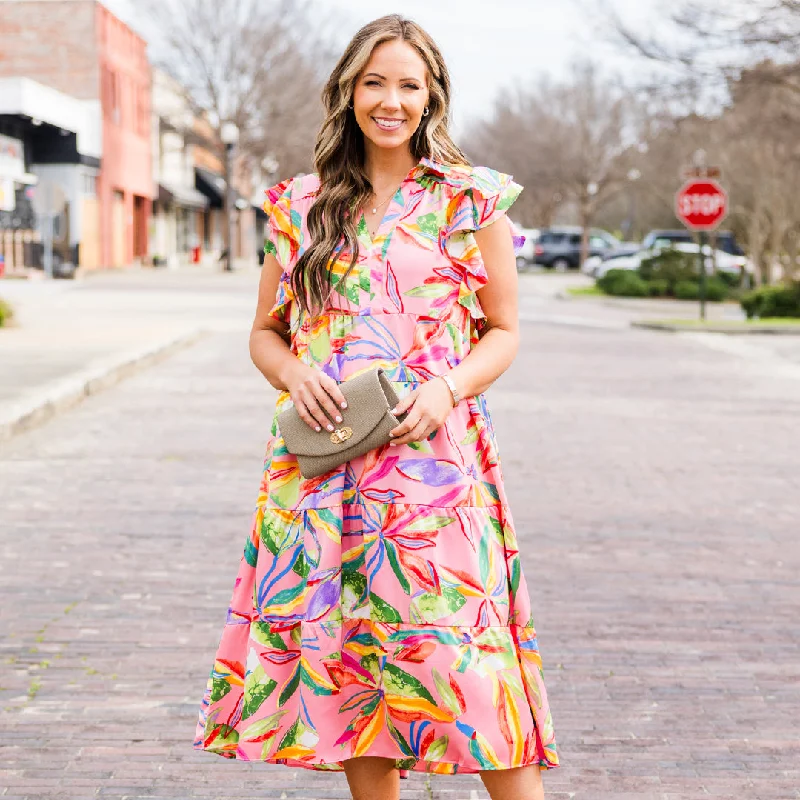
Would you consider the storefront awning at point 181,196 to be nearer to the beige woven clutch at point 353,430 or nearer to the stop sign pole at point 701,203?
the stop sign pole at point 701,203

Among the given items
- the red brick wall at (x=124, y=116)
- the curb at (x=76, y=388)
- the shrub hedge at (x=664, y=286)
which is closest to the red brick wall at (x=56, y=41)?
the red brick wall at (x=124, y=116)

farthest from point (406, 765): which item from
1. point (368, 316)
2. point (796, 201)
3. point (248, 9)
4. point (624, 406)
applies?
point (248, 9)

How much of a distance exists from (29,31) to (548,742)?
50983mm

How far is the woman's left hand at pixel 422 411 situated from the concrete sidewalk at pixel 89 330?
8017mm

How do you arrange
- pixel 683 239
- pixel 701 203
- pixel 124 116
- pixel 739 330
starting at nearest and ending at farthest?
1. pixel 739 330
2. pixel 701 203
3. pixel 124 116
4. pixel 683 239

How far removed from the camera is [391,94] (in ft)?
9.46

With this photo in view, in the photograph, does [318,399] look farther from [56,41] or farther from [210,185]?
[210,185]

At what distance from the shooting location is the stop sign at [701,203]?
1037 inches

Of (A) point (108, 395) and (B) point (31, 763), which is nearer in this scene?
(B) point (31, 763)

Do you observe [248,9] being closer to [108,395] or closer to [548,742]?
[108,395]

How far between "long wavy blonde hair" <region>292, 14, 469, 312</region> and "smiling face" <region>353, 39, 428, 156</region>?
21 millimetres

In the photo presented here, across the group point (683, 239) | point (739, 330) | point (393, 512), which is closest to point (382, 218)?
point (393, 512)

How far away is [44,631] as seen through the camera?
17.3 feet

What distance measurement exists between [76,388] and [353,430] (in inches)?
404
